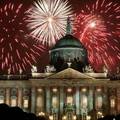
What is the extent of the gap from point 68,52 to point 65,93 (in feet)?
83.4

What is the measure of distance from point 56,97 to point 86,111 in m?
8.68

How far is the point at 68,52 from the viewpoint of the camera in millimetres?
189125

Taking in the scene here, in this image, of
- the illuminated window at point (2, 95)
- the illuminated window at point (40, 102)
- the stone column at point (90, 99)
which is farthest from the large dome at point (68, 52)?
the illuminated window at point (2, 95)

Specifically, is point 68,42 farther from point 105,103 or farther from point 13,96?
point 105,103

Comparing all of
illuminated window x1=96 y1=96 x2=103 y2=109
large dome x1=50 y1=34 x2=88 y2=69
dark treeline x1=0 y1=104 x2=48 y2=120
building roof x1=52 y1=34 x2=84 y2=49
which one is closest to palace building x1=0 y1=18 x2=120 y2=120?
illuminated window x1=96 y1=96 x2=103 y2=109

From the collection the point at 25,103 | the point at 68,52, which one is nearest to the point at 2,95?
the point at 25,103

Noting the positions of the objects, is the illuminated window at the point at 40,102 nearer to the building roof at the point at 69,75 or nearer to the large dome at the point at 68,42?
the building roof at the point at 69,75

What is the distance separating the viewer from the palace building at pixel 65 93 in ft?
543

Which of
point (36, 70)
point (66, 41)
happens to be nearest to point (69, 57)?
point (66, 41)

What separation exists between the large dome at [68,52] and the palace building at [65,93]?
59.3ft

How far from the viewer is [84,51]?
192 m

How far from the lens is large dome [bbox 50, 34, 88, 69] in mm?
188125

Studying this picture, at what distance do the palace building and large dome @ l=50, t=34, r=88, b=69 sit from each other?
18.1m

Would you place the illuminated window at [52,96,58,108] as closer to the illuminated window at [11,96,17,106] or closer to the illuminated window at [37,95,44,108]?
the illuminated window at [37,95,44,108]
